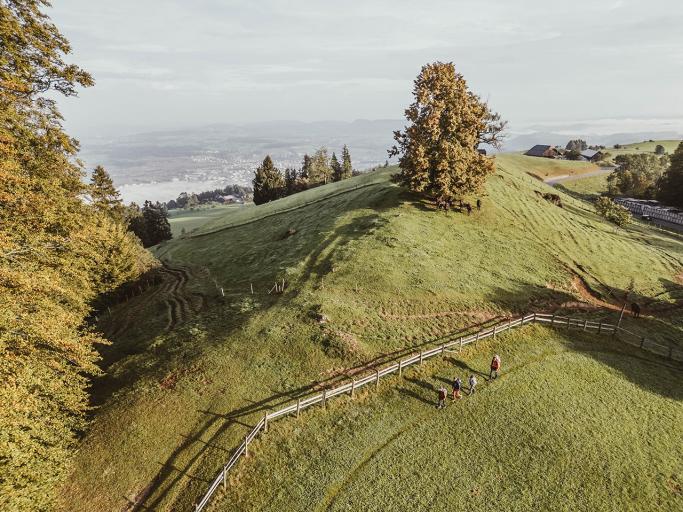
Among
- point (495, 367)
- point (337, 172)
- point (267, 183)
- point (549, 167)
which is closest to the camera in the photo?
point (495, 367)

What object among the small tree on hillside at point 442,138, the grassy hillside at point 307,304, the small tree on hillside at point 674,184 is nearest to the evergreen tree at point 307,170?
the grassy hillside at point 307,304

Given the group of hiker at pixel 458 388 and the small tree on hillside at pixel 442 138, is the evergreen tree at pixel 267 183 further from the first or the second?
the group of hiker at pixel 458 388

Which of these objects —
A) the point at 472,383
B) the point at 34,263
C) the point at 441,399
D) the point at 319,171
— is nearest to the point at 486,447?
the point at 441,399

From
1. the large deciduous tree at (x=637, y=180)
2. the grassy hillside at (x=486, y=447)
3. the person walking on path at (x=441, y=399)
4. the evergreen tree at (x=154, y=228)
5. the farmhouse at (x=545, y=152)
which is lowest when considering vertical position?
the evergreen tree at (x=154, y=228)

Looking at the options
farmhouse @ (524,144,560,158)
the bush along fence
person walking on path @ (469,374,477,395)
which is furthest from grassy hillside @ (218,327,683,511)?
farmhouse @ (524,144,560,158)

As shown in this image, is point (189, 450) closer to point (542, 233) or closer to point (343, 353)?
point (343, 353)

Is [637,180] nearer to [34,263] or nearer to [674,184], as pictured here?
[674,184]

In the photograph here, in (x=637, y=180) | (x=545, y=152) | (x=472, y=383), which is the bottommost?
(x=472, y=383)
